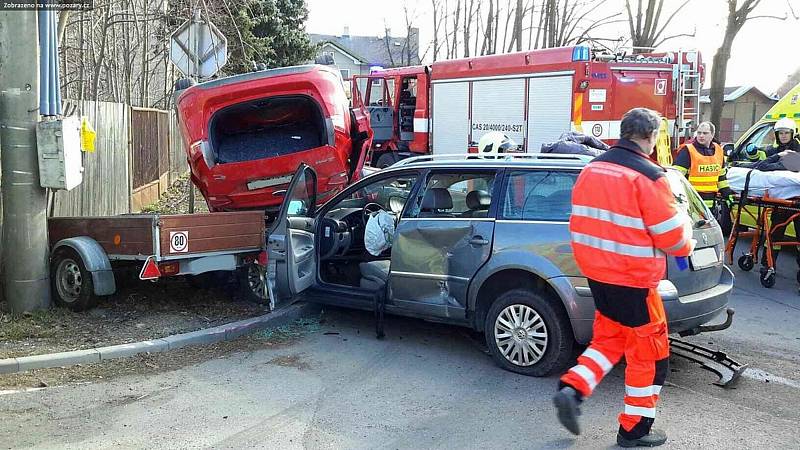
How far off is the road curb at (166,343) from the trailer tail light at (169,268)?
0.54 metres

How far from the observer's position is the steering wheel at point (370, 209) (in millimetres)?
7262

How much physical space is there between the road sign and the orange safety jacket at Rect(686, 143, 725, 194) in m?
6.37

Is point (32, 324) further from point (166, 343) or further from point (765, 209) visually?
point (765, 209)

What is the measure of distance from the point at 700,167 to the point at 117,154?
856 cm

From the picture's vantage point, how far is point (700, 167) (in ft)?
30.2

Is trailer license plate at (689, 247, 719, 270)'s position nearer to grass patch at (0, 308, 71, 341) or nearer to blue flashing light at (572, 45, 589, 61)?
grass patch at (0, 308, 71, 341)

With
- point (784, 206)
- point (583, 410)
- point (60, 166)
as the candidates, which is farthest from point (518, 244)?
point (784, 206)

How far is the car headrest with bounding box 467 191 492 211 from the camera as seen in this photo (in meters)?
5.82

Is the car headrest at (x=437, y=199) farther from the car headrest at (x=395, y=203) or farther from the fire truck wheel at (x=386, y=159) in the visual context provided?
the fire truck wheel at (x=386, y=159)

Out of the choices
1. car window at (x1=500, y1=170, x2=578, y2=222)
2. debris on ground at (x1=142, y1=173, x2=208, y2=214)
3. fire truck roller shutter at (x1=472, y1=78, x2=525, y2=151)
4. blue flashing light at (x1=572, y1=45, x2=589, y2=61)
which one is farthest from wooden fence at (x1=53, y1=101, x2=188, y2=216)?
blue flashing light at (x1=572, y1=45, x2=589, y2=61)

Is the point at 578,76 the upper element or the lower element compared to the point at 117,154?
upper

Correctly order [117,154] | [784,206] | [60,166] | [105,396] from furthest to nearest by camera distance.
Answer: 1. [117,154]
2. [784,206]
3. [60,166]
4. [105,396]

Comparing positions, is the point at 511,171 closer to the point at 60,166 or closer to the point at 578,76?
the point at 60,166

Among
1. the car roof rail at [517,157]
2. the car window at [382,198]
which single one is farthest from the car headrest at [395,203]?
the car roof rail at [517,157]
